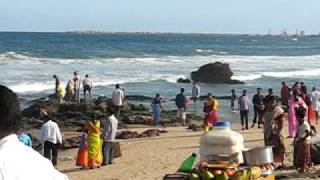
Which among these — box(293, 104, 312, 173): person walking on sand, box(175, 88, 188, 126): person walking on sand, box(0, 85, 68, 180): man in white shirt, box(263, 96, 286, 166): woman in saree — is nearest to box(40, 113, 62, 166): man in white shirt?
box(263, 96, 286, 166): woman in saree

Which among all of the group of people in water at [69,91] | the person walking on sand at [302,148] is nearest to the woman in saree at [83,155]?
the person walking on sand at [302,148]

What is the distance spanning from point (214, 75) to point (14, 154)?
4303 cm

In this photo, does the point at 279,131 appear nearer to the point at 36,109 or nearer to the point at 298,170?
the point at 298,170

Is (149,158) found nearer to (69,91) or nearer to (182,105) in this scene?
(182,105)

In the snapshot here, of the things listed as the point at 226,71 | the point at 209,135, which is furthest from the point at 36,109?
the point at 226,71

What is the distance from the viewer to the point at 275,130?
11.4 metres

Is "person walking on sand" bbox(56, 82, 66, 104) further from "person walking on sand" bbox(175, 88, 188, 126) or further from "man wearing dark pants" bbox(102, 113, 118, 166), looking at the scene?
"man wearing dark pants" bbox(102, 113, 118, 166)

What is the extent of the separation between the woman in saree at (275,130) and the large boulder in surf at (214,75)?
109ft

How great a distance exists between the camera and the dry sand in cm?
1232

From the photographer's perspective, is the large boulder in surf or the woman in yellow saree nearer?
the woman in yellow saree

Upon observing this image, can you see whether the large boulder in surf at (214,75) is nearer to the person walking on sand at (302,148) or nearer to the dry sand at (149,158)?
the dry sand at (149,158)

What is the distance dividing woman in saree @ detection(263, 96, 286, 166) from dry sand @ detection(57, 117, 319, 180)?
361 millimetres

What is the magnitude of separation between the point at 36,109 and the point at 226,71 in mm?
22634

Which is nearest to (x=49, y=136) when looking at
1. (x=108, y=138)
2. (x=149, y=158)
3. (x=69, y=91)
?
(x=108, y=138)
